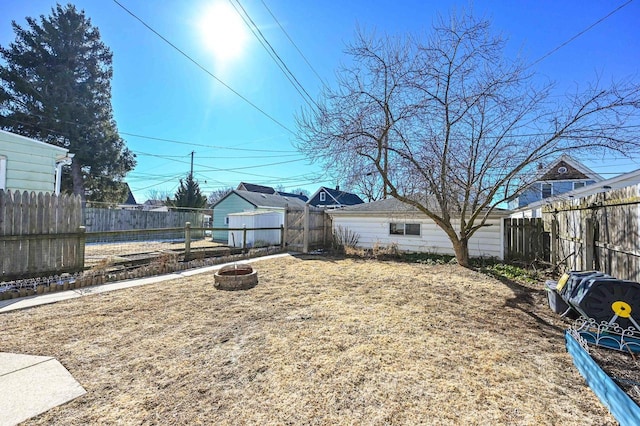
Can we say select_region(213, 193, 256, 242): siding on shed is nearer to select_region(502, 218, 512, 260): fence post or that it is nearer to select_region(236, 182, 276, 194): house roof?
select_region(236, 182, 276, 194): house roof

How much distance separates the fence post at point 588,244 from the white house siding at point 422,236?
4.72 meters

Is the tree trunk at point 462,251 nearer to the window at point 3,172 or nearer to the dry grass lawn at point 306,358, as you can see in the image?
the dry grass lawn at point 306,358

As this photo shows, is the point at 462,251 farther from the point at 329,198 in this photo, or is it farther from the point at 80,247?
the point at 329,198

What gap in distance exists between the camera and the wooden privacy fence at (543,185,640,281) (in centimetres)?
403

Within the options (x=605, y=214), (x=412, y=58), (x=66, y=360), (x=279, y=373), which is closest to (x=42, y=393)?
(x=66, y=360)

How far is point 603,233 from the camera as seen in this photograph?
4.91 meters

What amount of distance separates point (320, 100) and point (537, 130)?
5.35 metres

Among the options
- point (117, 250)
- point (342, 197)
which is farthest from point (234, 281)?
point (342, 197)

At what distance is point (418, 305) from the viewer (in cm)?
462

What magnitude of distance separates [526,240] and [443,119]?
5.08 meters

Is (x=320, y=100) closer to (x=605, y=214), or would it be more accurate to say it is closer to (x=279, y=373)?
(x=605, y=214)

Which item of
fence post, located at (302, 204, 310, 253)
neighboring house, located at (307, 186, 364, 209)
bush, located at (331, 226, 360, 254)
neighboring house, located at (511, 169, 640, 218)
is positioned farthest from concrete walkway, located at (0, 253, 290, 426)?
neighboring house, located at (307, 186, 364, 209)

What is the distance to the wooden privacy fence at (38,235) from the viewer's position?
189 inches

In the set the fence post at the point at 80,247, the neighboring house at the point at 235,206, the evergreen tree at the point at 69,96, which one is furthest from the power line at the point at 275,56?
the evergreen tree at the point at 69,96
